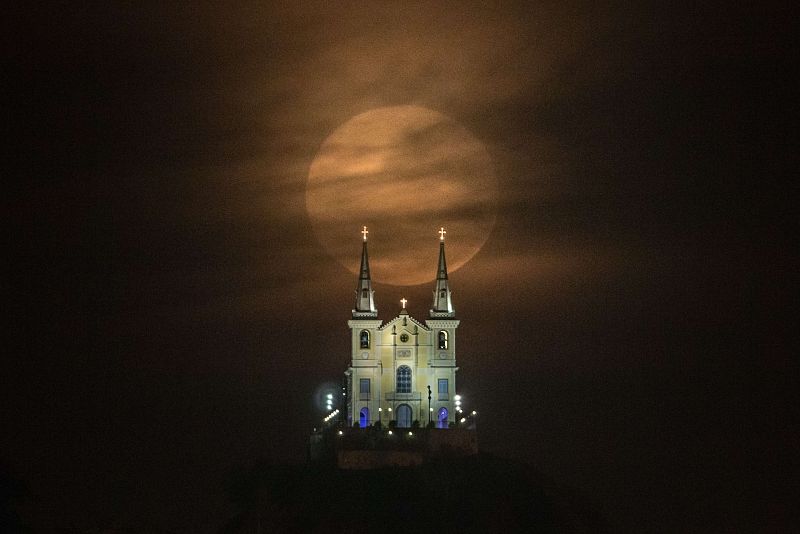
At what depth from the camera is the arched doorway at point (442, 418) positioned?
87812 mm

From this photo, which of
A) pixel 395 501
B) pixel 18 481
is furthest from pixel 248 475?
pixel 18 481

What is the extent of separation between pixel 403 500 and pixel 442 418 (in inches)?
362

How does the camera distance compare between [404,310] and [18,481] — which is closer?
[18,481]

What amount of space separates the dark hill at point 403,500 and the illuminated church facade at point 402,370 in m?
4.98

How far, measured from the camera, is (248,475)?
275 ft

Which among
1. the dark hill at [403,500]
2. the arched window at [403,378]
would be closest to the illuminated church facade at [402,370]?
the arched window at [403,378]

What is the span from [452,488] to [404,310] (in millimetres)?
12134

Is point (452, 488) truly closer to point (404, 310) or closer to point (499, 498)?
point (499, 498)

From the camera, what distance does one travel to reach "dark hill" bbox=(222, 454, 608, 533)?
7950 centimetres

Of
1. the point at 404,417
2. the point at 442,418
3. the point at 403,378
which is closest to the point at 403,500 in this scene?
the point at 404,417

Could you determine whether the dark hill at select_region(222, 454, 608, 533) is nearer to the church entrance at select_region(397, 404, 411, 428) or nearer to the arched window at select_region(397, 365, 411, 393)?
the church entrance at select_region(397, 404, 411, 428)

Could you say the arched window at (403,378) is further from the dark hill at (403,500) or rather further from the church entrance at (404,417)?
the dark hill at (403,500)

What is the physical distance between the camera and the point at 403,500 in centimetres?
8000

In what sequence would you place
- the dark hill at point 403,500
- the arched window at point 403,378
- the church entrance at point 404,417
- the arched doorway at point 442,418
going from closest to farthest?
the dark hill at point 403,500 → the arched doorway at point 442,418 → the church entrance at point 404,417 → the arched window at point 403,378
